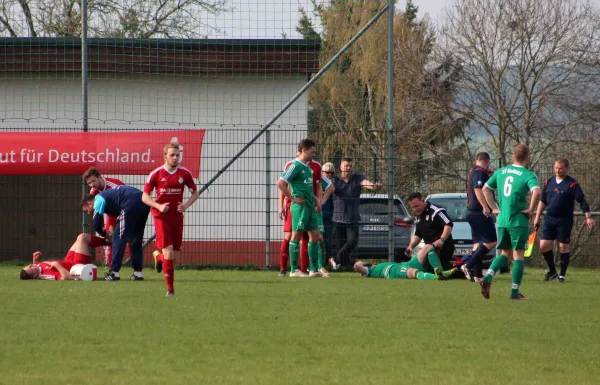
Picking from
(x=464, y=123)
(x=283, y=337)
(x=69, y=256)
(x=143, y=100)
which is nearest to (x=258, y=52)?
(x=143, y=100)

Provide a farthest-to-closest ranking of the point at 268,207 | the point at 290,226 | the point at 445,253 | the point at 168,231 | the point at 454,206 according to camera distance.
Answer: the point at 454,206
the point at 268,207
the point at 290,226
the point at 445,253
the point at 168,231

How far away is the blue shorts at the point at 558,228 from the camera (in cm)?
1585

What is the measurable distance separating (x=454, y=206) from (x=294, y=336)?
13235 millimetres

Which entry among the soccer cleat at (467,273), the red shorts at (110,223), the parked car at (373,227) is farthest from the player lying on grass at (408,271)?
the red shorts at (110,223)

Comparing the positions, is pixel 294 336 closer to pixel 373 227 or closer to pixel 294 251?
pixel 294 251

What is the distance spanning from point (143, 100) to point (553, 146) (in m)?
14.9

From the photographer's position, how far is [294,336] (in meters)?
7.64

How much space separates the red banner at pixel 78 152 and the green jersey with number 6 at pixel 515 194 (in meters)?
A: 7.27

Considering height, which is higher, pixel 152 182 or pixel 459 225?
pixel 152 182

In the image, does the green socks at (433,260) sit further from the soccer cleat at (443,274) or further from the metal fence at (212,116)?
the metal fence at (212,116)

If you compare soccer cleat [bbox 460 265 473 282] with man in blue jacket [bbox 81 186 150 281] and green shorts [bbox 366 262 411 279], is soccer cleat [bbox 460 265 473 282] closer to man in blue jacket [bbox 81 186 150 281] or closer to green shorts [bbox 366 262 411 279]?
green shorts [bbox 366 262 411 279]

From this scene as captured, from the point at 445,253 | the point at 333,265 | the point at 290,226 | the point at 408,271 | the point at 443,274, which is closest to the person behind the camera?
the point at 443,274

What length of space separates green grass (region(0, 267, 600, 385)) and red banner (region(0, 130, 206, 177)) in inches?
202

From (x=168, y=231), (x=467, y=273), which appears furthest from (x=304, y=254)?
(x=168, y=231)
